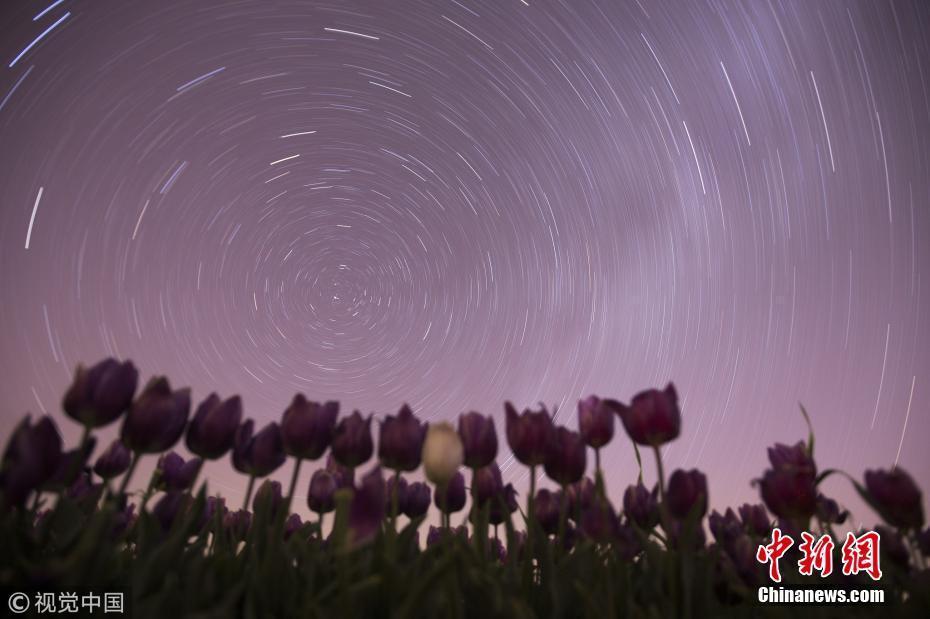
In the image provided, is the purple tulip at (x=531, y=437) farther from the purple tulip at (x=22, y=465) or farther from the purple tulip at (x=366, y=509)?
the purple tulip at (x=22, y=465)

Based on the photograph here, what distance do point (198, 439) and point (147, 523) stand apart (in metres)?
0.39

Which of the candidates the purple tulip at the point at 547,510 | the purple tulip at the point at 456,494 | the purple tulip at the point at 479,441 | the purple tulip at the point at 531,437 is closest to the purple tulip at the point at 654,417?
the purple tulip at the point at 531,437

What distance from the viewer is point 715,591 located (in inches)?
83.4

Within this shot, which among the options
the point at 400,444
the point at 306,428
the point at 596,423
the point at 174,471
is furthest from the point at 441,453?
the point at 174,471

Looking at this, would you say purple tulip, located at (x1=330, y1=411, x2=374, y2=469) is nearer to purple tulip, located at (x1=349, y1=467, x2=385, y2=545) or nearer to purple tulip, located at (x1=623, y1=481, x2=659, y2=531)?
purple tulip, located at (x1=349, y1=467, x2=385, y2=545)

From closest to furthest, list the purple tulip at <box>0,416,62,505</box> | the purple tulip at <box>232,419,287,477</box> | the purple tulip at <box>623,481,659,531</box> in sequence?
the purple tulip at <box>0,416,62,505</box>, the purple tulip at <box>232,419,287,477</box>, the purple tulip at <box>623,481,659,531</box>

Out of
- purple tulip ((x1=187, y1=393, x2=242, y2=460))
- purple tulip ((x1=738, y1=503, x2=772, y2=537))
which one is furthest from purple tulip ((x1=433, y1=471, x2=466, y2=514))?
purple tulip ((x1=738, y1=503, x2=772, y2=537))

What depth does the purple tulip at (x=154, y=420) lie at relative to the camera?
6.54 feet

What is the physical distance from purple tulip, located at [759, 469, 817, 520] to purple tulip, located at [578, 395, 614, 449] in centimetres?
73

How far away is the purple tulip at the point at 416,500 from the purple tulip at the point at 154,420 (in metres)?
1.75

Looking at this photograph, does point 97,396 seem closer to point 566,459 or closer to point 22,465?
point 22,465

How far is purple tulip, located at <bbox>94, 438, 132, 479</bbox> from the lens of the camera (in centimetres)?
297

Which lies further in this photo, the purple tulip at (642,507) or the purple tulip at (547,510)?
the purple tulip at (547,510)

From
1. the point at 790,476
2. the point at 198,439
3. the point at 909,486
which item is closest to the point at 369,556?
the point at 198,439
